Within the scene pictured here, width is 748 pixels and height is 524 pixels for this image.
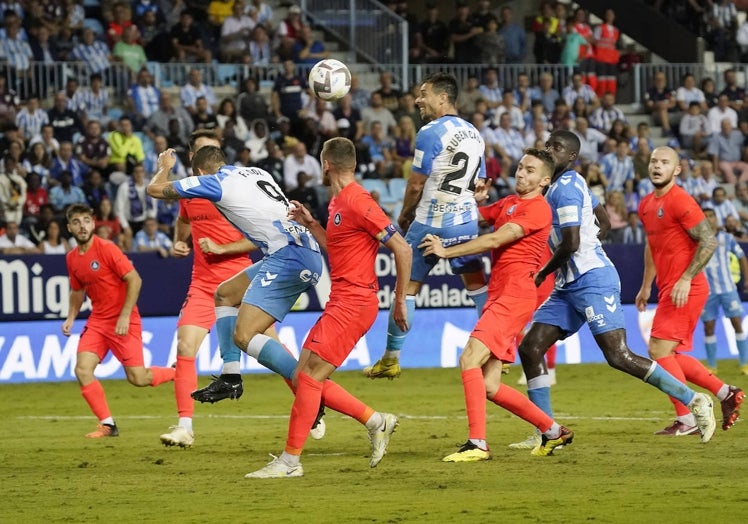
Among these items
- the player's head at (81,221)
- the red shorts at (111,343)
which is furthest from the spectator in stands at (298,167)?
the red shorts at (111,343)

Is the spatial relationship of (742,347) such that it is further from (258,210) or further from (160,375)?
(258,210)

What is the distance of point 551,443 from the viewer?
10672 millimetres

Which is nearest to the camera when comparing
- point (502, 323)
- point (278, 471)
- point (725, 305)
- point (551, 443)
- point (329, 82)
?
point (278, 471)

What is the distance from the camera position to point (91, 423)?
14383 millimetres

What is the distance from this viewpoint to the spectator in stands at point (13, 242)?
1998cm

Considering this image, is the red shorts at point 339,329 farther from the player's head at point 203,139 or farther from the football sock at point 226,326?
the player's head at point 203,139

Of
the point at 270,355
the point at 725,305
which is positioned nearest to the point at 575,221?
the point at 270,355

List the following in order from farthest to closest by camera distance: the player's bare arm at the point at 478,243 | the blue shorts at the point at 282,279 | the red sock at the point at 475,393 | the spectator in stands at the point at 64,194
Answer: the spectator in stands at the point at 64,194 < the blue shorts at the point at 282,279 < the red sock at the point at 475,393 < the player's bare arm at the point at 478,243

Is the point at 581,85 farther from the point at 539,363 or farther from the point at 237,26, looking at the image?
the point at 539,363

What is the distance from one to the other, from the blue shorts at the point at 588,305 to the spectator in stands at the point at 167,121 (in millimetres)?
12778

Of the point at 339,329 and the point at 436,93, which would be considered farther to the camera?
the point at 436,93

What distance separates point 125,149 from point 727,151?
11.7 m

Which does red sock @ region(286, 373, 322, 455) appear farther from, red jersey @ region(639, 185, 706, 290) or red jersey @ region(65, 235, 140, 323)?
red jersey @ region(65, 235, 140, 323)

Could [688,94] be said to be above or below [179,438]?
above
